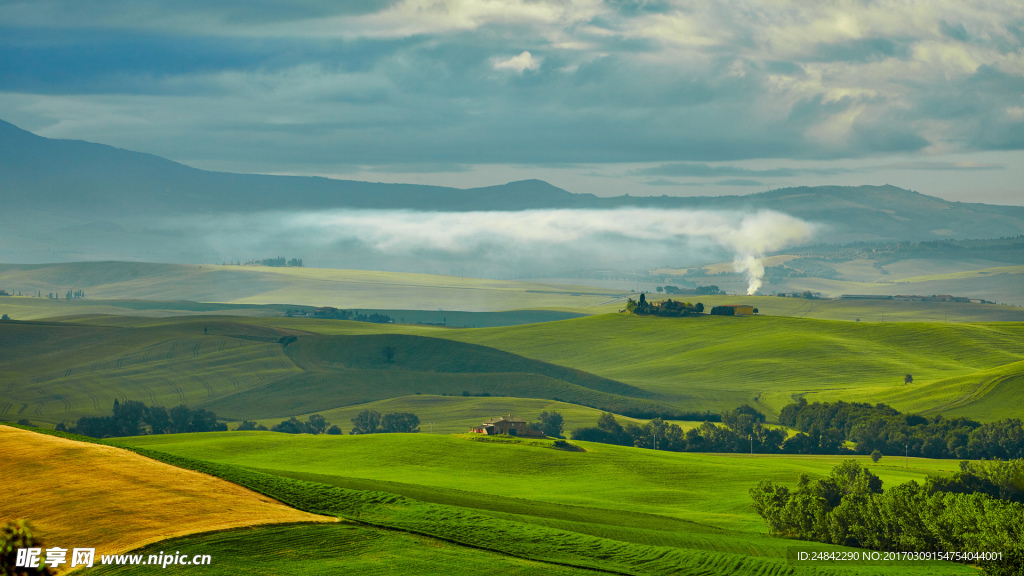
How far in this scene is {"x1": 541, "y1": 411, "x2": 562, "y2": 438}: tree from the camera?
186 meters

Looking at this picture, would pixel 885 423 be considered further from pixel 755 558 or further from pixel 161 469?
pixel 161 469

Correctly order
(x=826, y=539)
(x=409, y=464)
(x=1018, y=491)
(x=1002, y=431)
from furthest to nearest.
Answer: (x=1002, y=431), (x=409, y=464), (x=1018, y=491), (x=826, y=539)

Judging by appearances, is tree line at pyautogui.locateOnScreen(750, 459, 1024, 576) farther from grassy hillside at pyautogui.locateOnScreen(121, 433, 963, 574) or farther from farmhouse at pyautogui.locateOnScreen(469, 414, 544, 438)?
farmhouse at pyautogui.locateOnScreen(469, 414, 544, 438)

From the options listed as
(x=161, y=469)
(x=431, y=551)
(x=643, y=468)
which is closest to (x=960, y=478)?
(x=643, y=468)

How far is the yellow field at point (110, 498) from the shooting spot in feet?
163

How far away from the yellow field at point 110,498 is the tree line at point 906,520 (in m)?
39.7

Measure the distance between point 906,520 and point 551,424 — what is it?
11758cm

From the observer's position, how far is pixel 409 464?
118m

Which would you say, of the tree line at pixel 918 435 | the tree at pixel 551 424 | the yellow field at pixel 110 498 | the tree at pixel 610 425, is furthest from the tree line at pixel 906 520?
the tree at pixel 551 424

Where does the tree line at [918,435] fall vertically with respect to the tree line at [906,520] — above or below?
below

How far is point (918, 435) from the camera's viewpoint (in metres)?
175

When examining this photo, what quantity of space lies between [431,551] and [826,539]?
1492 inches

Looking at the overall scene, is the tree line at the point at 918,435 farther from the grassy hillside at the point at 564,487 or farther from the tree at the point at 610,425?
the tree at the point at 610,425

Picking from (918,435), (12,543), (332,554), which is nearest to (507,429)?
(918,435)
